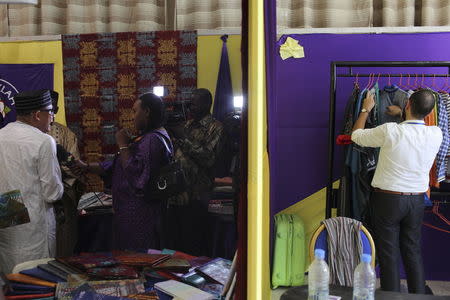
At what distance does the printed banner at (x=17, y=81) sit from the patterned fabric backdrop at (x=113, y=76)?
0.65ft

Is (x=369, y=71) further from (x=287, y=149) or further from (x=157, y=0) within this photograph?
(x=157, y=0)

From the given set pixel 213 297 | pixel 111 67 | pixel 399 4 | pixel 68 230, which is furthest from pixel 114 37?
pixel 213 297

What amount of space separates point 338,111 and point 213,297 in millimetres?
2435

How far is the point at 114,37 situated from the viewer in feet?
13.3

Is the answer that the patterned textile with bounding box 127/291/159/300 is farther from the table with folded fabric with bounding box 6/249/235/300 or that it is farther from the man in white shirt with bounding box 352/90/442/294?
the man in white shirt with bounding box 352/90/442/294

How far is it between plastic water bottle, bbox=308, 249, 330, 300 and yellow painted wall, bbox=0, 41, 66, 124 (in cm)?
322

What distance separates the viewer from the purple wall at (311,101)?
3.58 meters

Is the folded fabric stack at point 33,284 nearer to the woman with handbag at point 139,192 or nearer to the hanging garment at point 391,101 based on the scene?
the woman with handbag at point 139,192

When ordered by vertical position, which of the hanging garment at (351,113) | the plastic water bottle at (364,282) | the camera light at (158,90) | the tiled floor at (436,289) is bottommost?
the tiled floor at (436,289)

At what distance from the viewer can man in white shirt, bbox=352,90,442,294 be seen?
2719mm

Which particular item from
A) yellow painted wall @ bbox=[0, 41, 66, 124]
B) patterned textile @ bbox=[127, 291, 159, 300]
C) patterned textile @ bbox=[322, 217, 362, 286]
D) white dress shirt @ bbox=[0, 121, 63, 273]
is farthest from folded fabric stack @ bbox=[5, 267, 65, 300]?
yellow painted wall @ bbox=[0, 41, 66, 124]

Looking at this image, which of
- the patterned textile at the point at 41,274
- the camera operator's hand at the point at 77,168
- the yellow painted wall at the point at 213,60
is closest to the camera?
the patterned textile at the point at 41,274

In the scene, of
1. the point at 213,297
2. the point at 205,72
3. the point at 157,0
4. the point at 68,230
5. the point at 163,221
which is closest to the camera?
the point at 213,297

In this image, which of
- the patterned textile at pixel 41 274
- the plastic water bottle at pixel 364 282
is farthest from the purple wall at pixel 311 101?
the patterned textile at pixel 41 274
